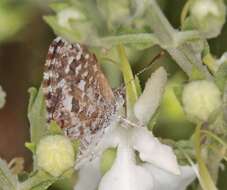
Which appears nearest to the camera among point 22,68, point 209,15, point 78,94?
point 209,15

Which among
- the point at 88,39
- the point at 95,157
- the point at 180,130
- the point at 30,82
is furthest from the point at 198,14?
the point at 30,82

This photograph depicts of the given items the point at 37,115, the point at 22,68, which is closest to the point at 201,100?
the point at 37,115

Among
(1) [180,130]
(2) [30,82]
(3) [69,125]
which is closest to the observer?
(3) [69,125]

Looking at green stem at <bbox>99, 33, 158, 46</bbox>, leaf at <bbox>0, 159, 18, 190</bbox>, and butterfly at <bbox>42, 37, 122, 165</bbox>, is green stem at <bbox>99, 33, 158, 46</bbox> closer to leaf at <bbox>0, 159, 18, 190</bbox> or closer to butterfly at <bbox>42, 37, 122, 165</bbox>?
butterfly at <bbox>42, 37, 122, 165</bbox>

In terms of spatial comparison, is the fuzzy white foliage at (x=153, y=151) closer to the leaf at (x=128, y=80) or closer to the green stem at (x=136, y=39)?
the leaf at (x=128, y=80)

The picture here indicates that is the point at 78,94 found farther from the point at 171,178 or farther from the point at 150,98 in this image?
the point at 171,178

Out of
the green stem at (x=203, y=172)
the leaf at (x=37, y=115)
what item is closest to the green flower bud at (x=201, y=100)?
the green stem at (x=203, y=172)

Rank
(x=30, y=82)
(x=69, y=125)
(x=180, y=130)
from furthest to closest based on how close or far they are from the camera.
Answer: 1. (x=30, y=82)
2. (x=180, y=130)
3. (x=69, y=125)

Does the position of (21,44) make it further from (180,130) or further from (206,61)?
(206,61)
